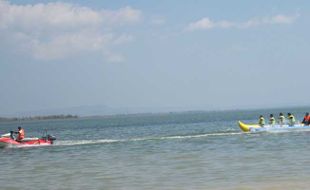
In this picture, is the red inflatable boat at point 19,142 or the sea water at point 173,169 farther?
the red inflatable boat at point 19,142

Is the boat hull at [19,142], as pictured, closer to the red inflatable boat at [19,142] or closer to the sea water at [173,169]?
the red inflatable boat at [19,142]

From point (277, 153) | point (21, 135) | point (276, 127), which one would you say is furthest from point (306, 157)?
point (21, 135)

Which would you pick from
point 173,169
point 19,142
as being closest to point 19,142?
point 19,142

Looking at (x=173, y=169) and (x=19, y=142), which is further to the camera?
(x=19, y=142)

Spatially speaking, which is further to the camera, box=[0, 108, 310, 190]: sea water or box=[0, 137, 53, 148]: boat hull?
box=[0, 137, 53, 148]: boat hull

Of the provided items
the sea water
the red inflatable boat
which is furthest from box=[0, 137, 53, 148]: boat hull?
the sea water

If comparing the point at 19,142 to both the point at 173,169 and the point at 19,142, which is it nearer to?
the point at 19,142

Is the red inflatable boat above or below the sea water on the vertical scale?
above

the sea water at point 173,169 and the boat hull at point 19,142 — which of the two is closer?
the sea water at point 173,169

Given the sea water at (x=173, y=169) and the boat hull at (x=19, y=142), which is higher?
the boat hull at (x=19, y=142)

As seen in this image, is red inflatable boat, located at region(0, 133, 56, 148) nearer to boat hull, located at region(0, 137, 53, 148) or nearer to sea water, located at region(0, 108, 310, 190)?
boat hull, located at region(0, 137, 53, 148)

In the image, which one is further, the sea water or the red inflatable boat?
the red inflatable boat

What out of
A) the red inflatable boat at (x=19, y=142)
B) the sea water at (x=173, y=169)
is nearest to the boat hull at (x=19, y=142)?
the red inflatable boat at (x=19, y=142)

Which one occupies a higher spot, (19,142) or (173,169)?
(19,142)
